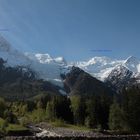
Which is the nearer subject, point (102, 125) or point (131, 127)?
point (131, 127)

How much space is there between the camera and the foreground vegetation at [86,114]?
451 feet

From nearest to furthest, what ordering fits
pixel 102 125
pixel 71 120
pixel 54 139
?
pixel 54 139 < pixel 102 125 < pixel 71 120

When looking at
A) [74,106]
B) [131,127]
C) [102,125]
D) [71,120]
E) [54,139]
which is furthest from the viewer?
[71,120]

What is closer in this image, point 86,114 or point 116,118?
point 116,118

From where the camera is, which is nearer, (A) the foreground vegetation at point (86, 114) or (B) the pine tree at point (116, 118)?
(A) the foreground vegetation at point (86, 114)

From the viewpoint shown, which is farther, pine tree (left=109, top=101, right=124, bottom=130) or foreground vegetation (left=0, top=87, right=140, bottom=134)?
pine tree (left=109, top=101, right=124, bottom=130)

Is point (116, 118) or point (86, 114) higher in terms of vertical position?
point (86, 114)

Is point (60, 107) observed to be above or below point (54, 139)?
above

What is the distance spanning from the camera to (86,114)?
166750 mm

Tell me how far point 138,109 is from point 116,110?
7.65 m

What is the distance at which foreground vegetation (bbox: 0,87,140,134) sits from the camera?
137500mm

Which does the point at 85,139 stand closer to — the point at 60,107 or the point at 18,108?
the point at 60,107

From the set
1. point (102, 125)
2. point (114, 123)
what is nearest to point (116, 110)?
point (114, 123)

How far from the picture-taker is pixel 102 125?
154m
